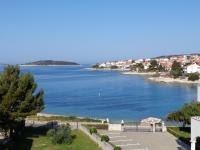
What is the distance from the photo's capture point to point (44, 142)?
939 inches

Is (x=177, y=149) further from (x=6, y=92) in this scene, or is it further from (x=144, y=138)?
(x=6, y=92)

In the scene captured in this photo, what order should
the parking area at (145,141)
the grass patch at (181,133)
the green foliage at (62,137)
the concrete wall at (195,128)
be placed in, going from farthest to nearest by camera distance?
the grass patch at (181,133), the green foliage at (62,137), the parking area at (145,141), the concrete wall at (195,128)

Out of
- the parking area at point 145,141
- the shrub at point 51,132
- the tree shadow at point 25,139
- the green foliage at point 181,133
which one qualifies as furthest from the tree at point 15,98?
the green foliage at point 181,133

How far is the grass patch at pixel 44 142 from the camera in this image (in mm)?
22406

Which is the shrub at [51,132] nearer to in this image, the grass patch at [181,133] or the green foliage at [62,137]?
the green foliage at [62,137]

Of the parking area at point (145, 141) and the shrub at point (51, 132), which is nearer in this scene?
the parking area at point (145, 141)

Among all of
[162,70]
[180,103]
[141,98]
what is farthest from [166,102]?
[162,70]

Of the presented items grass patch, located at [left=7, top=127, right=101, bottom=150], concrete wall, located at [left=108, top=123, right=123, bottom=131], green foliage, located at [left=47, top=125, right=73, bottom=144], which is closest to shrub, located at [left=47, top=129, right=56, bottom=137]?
grass patch, located at [left=7, top=127, right=101, bottom=150]

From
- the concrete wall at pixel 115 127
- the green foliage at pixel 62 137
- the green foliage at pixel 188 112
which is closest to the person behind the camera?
the green foliage at pixel 62 137

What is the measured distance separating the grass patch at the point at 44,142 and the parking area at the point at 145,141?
152cm

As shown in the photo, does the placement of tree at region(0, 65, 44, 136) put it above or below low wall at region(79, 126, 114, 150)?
above

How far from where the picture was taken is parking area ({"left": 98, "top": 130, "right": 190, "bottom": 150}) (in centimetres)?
2216

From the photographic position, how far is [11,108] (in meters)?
23.4

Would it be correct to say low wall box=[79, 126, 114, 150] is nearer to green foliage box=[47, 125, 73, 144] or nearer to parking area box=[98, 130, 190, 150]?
parking area box=[98, 130, 190, 150]
